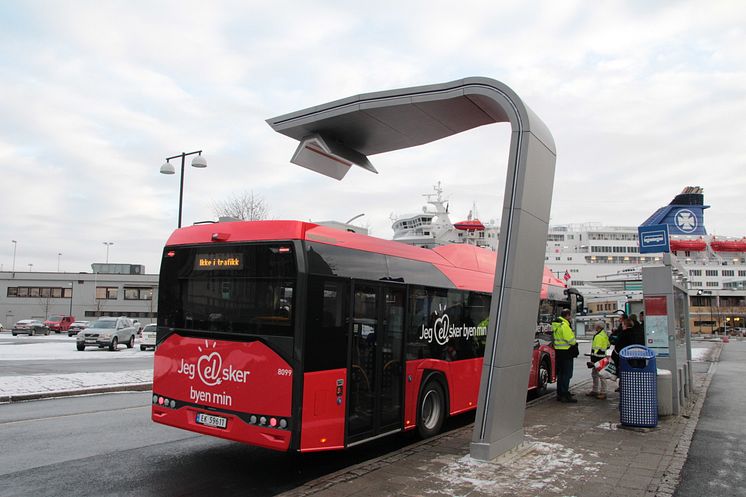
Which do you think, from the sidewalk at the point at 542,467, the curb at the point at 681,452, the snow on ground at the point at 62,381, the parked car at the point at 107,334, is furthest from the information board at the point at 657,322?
the parked car at the point at 107,334

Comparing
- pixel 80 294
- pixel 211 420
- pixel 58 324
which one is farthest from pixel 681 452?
pixel 80 294

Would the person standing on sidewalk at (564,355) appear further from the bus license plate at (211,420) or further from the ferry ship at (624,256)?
the ferry ship at (624,256)

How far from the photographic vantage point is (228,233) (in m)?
7.10

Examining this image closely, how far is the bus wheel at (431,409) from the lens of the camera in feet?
28.1

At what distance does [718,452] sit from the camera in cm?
786

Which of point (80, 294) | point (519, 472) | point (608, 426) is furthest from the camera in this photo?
point (80, 294)

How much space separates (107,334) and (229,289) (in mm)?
26294

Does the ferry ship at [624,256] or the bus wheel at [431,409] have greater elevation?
the ferry ship at [624,256]

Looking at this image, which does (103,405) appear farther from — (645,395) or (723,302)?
(723,302)

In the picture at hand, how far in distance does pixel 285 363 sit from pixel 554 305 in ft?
31.7

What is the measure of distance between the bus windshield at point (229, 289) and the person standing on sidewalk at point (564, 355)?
761 centimetres

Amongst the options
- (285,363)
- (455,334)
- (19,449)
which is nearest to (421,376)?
(455,334)

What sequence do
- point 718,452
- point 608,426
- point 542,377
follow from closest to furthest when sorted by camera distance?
1. point 718,452
2. point 608,426
3. point 542,377

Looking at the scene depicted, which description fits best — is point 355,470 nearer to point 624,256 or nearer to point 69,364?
point 69,364
